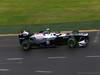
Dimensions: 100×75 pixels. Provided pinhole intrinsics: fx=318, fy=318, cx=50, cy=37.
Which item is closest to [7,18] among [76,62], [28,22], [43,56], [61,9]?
[28,22]

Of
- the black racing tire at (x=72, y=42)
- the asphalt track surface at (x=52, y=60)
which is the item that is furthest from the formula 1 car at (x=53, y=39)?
the asphalt track surface at (x=52, y=60)

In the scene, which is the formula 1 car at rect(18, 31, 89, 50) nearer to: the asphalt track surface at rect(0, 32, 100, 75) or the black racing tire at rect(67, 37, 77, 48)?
the black racing tire at rect(67, 37, 77, 48)

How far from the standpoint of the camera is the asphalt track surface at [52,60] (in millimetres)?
17469

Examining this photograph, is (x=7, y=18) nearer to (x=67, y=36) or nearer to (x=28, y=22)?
(x=28, y=22)

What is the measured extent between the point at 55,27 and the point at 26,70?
21.3 ft

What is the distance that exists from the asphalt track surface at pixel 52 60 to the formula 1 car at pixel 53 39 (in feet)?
1.04

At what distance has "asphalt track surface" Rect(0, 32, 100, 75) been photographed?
57.3 feet

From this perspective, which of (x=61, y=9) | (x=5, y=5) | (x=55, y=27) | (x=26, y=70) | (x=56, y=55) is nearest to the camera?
(x=26, y=70)

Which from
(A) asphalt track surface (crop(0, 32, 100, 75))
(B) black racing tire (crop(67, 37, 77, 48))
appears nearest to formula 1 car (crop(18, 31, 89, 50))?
(B) black racing tire (crop(67, 37, 77, 48))

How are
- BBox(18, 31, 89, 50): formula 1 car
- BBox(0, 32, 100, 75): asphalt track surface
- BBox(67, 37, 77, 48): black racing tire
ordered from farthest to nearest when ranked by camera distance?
BBox(18, 31, 89, 50): formula 1 car → BBox(67, 37, 77, 48): black racing tire → BBox(0, 32, 100, 75): asphalt track surface

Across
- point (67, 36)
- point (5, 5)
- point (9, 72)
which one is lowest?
point (9, 72)

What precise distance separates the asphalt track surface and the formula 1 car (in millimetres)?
318

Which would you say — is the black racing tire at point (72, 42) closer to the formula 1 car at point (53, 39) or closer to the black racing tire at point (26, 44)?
the formula 1 car at point (53, 39)

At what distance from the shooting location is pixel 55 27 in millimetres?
23797
